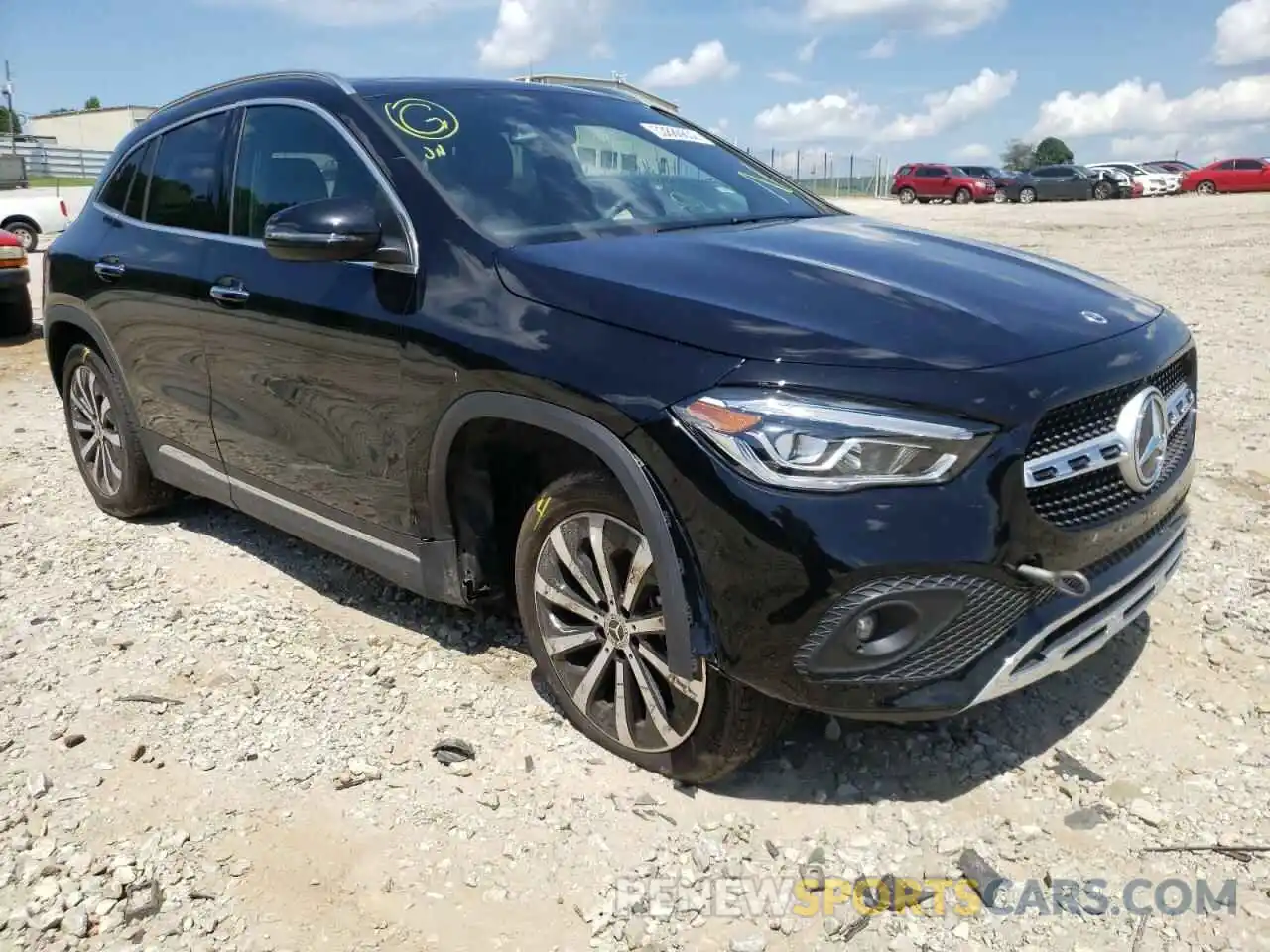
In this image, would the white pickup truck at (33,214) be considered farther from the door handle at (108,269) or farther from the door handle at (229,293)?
the door handle at (229,293)

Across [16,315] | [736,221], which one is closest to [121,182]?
[736,221]

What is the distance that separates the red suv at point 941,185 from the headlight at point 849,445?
128 ft

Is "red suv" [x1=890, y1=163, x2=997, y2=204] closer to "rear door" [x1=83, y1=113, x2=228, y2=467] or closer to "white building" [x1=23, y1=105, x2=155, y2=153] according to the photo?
"rear door" [x1=83, y1=113, x2=228, y2=467]

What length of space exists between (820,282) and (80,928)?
225 cm

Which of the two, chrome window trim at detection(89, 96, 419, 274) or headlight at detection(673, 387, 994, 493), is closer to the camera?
headlight at detection(673, 387, 994, 493)

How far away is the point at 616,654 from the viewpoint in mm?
2760

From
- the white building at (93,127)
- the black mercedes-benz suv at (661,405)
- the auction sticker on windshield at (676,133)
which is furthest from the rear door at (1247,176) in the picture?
the white building at (93,127)

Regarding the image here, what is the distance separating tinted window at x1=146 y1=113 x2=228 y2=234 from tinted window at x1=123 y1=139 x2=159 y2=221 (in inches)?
2.0

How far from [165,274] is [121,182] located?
3.04ft

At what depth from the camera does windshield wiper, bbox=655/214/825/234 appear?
3.18m

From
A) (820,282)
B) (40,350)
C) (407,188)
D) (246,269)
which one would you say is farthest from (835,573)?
(40,350)

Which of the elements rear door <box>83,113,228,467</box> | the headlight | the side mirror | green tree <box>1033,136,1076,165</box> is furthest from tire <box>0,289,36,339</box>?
green tree <box>1033,136,1076,165</box>

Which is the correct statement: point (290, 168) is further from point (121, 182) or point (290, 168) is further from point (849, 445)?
point (849, 445)

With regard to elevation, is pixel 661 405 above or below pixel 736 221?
below
